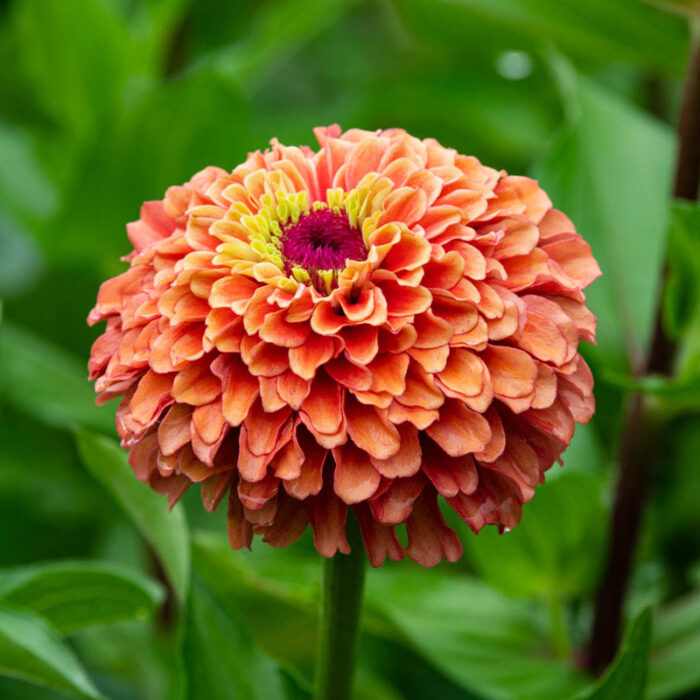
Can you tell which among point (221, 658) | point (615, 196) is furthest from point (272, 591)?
point (615, 196)

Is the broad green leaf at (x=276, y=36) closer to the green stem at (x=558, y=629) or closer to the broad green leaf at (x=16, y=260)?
the broad green leaf at (x=16, y=260)

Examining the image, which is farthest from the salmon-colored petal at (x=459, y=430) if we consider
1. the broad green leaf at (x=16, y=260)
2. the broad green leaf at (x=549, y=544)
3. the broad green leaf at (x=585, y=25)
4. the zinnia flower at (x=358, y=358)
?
the broad green leaf at (x=16, y=260)

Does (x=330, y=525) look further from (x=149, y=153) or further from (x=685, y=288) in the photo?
(x=149, y=153)

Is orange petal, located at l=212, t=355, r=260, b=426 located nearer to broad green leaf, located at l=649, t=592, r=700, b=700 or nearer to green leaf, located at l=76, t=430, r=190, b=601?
green leaf, located at l=76, t=430, r=190, b=601

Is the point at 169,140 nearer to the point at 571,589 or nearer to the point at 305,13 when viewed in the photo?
the point at 305,13

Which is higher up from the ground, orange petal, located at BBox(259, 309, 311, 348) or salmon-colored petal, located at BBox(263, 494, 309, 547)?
orange petal, located at BBox(259, 309, 311, 348)

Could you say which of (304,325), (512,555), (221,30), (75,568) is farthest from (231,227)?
(221,30)

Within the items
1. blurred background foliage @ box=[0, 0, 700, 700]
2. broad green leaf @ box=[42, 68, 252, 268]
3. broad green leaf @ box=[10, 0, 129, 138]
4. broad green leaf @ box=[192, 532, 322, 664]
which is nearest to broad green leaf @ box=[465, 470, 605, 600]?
blurred background foliage @ box=[0, 0, 700, 700]
